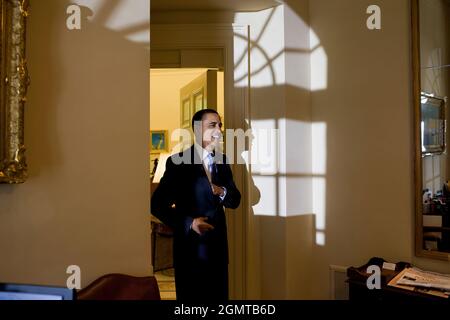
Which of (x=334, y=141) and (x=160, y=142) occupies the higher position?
(x=160, y=142)

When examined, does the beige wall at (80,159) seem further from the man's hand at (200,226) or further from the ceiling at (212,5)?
the ceiling at (212,5)

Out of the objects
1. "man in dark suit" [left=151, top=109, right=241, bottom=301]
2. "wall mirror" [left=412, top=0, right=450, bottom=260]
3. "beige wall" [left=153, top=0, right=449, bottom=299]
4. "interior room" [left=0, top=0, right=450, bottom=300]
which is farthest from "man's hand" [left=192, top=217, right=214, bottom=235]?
"wall mirror" [left=412, top=0, right=450, bottom=260]

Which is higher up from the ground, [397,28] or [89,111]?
[397,28]

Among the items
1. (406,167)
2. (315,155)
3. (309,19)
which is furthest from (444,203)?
(309,19)

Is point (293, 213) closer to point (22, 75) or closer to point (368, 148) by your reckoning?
point (368, 148)

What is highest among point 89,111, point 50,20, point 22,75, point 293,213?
point 50,20

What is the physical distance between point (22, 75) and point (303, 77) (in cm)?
188

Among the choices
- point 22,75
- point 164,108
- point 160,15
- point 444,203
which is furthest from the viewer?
point 164,108

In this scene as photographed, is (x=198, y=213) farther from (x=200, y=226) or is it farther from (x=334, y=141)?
(x=334, y=141)

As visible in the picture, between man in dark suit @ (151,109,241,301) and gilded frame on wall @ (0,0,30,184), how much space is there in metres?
0.84

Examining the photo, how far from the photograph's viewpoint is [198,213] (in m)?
2.17

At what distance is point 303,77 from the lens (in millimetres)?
2756

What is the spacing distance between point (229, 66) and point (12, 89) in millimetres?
1761

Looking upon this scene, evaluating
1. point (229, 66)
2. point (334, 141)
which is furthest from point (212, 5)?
point (334, 141)
